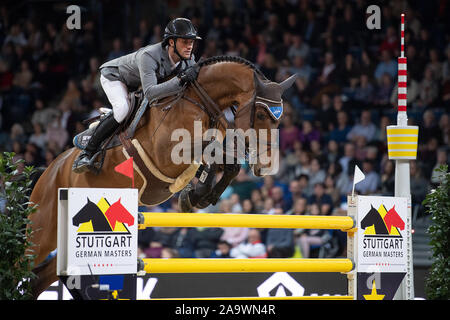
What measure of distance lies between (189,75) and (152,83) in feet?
0.79

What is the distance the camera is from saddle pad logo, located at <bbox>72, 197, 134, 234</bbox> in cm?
317

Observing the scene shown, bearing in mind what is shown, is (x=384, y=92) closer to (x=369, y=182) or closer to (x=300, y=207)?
(x=369, y=182)

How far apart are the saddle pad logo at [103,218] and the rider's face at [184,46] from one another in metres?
1.42

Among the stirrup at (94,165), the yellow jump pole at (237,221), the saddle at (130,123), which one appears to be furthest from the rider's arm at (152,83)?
the yellow jump pole at (237,221)

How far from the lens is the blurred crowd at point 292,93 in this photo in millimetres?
7660

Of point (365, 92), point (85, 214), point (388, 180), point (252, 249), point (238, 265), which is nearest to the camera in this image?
point (85, 214)

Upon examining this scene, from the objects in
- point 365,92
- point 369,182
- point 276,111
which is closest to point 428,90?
point 365,92

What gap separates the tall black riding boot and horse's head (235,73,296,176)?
915mm

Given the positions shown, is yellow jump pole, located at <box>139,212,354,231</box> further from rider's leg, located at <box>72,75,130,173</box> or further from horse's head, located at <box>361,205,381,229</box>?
rider's leg, located at <box>72,75,130,173</box>

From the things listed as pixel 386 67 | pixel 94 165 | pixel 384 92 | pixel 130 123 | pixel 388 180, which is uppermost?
pixel 386 67

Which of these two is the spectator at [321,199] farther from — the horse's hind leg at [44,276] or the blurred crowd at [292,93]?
the horse's hind leg at [44,276]

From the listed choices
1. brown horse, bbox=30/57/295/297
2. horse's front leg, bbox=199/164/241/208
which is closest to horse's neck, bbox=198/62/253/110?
brown horse, bbox=30/57/295/297

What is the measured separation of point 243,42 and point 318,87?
61.1 inches

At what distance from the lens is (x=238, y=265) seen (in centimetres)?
359
